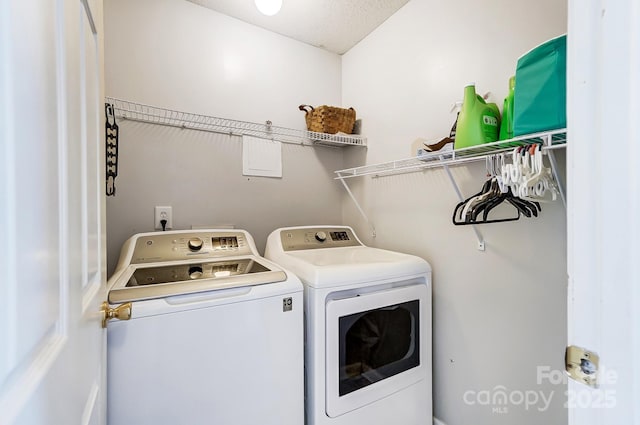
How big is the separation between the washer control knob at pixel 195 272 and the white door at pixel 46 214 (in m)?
0.54

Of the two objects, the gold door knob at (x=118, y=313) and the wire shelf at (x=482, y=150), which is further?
the wire shelf at (x=482, y=150)

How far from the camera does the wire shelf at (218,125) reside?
148cm

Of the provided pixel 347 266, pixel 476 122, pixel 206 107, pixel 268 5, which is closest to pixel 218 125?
pixel 206 107

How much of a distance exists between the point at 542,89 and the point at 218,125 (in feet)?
5.32

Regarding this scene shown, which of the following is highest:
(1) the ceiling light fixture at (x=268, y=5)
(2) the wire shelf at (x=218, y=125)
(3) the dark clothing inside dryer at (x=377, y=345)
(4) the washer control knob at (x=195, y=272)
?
(1) the ceiling light fixture at (x=268, y=5)

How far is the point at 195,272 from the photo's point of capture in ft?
3.94

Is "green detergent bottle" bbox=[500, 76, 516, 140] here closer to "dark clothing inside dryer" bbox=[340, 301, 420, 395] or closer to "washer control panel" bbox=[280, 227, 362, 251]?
"dark clothing inside dryer" bbox=[340, 301, 420, 395]

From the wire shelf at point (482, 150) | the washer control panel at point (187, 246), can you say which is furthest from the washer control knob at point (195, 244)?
the wire shelf at point (482, 150)

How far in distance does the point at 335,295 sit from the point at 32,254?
1.01 meters
